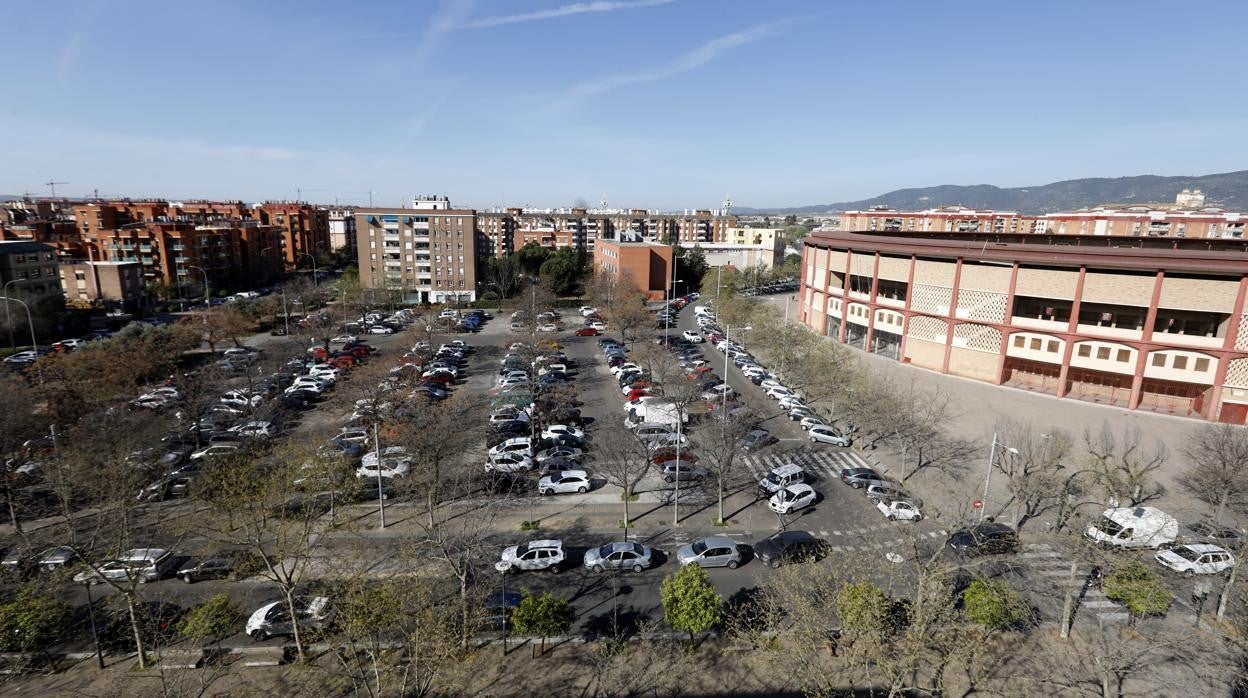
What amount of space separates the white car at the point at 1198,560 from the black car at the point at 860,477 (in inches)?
347

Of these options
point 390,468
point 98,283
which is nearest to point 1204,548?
point 390,468

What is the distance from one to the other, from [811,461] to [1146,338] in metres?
19.0

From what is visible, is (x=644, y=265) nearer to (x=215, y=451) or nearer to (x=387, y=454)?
(x=387, y=454)

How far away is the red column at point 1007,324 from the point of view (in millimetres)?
34584

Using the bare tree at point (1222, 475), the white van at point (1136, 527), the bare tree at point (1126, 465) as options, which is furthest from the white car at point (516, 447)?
the bare tree at point (1222, 475)

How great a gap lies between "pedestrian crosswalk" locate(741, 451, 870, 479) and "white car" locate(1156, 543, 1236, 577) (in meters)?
10.5

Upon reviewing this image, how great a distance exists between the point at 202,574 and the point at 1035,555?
26.2m

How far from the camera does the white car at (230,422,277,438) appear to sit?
25234mm

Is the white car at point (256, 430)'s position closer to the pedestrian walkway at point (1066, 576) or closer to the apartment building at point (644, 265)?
the pedestrian walkway at point (1066, 576)

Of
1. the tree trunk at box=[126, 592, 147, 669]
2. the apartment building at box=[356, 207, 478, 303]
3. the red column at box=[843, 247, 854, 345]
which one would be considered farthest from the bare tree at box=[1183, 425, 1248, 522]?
the apartment building at box=[356, 207, 478, 303]

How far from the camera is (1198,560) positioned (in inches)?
742

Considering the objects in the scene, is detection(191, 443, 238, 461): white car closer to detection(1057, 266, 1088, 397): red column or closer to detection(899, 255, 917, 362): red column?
detection(899, 255, 917, 362): red column

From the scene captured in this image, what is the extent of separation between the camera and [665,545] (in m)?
20.8

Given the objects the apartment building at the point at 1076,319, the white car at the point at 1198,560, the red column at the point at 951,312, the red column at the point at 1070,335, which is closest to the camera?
the white car at the point at 1198,560
